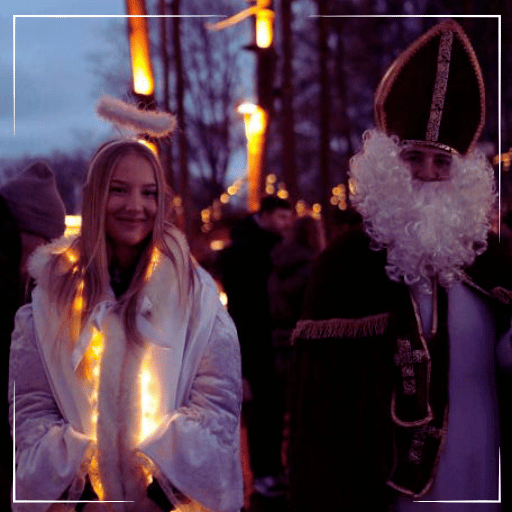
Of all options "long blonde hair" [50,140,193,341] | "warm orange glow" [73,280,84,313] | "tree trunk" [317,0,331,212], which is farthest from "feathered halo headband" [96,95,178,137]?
"tree trunk" [317,0,331,212]

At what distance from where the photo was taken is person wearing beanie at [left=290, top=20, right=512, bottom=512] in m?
2.46

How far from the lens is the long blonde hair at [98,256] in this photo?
219cm

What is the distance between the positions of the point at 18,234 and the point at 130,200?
85 cm

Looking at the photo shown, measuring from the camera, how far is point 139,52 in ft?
19.4

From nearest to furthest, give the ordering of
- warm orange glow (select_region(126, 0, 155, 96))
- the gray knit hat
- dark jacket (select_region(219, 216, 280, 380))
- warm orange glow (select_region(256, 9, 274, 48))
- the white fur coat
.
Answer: the white fur coat < the gray knit hat < dark jacket (select_region(219, 216, 280, 380)) < warm orange glow (select_region(126, 0, 155, 96)) < warm orange glow (select_region(256, 9, 274, 48))

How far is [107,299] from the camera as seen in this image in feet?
7.19

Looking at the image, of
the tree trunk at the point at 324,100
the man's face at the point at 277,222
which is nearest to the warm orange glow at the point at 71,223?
the man's face at the point at 277,222

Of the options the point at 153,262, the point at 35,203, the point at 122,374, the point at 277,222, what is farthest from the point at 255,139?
the point at 122,374

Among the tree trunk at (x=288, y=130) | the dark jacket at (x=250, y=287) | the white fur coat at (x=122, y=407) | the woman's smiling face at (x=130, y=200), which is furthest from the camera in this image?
the tree trunk at (x=288, y=130)

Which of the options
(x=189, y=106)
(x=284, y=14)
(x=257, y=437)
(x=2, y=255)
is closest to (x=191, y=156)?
(x=189, y=106)

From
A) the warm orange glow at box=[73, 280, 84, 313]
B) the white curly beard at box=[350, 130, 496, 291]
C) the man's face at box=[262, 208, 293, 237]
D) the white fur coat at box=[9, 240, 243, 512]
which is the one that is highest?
the man's face at box=[262, 208, 293, 237]

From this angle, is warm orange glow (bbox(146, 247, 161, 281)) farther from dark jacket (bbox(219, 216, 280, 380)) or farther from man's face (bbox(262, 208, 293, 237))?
man's face (bbox(262, 208, 293, 237))

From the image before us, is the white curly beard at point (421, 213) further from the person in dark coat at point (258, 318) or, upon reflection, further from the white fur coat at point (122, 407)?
the person in dark coat at point (258, 318)

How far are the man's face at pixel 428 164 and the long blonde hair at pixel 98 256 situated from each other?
83cm
